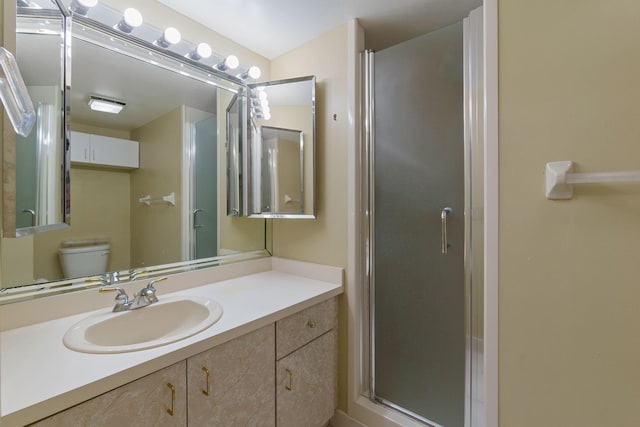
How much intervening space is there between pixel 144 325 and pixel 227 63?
4.55 ft

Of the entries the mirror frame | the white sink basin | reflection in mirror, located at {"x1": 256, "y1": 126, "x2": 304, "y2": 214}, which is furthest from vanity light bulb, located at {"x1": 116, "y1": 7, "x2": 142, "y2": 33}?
the white sink basin

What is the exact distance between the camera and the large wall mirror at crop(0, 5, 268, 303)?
1055 mm

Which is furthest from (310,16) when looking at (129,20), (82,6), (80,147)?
(80,147)

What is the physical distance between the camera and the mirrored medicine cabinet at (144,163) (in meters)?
0.92

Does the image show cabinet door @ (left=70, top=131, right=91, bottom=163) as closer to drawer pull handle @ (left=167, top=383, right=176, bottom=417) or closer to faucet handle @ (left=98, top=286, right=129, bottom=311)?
faucet handle @ (left=98, top=286, right=129, bottom=311)

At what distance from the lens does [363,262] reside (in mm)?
1472

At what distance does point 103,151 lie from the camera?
1.14 meters

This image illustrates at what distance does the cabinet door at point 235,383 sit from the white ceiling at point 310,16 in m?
1.48

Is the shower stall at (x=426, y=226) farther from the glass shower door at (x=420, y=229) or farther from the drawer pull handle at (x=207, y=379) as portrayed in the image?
the drawer pull handle at (x=207, y=379)

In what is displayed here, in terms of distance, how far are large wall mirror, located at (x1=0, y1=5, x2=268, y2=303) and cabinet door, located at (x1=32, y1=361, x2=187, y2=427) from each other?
59cm

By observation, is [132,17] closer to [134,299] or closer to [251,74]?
[251,74]

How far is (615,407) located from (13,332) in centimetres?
191

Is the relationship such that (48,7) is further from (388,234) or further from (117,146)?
(388,234)

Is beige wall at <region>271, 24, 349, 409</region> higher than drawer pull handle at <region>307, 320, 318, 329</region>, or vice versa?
beige wall at <region>271, 24, 349, 409</region>
